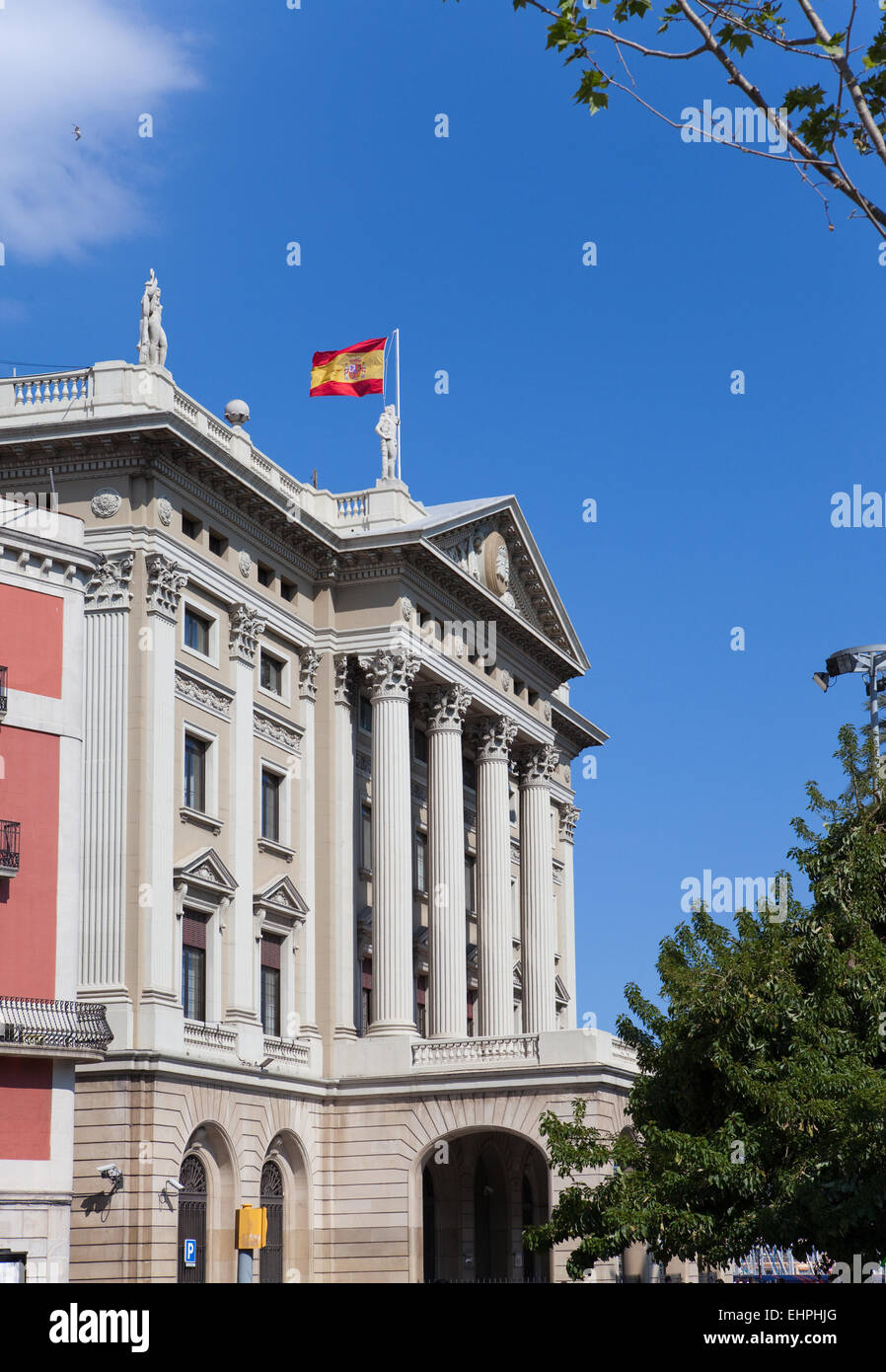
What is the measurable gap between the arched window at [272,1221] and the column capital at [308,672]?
15.3 metres

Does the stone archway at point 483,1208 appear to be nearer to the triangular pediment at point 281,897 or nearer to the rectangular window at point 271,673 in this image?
the triangular pediment at point 281,897

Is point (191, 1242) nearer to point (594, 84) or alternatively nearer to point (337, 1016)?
point (337, 1016)

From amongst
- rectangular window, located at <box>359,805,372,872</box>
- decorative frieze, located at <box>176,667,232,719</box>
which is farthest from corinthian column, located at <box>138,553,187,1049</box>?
rectangular window, located at <box>359,805,372,872</box>

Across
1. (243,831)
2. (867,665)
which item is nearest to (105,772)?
(243,831)

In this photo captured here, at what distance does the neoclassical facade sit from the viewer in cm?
4884

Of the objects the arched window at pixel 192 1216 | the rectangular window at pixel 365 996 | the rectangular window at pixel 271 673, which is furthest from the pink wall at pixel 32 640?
the rectangular window at pixel 365 996

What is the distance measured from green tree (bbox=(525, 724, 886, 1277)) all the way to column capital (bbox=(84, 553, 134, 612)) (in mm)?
21148

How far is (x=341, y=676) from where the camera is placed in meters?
61.3

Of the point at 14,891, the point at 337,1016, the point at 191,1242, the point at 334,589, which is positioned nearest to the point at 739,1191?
the point at 14,891

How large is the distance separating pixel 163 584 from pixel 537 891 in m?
26.2

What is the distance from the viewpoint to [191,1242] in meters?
49.3

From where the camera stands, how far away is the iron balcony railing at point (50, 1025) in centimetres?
4062

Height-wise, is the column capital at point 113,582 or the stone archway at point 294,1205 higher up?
the column capital at point 113,582

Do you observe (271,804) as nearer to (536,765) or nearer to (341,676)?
(341,676)
